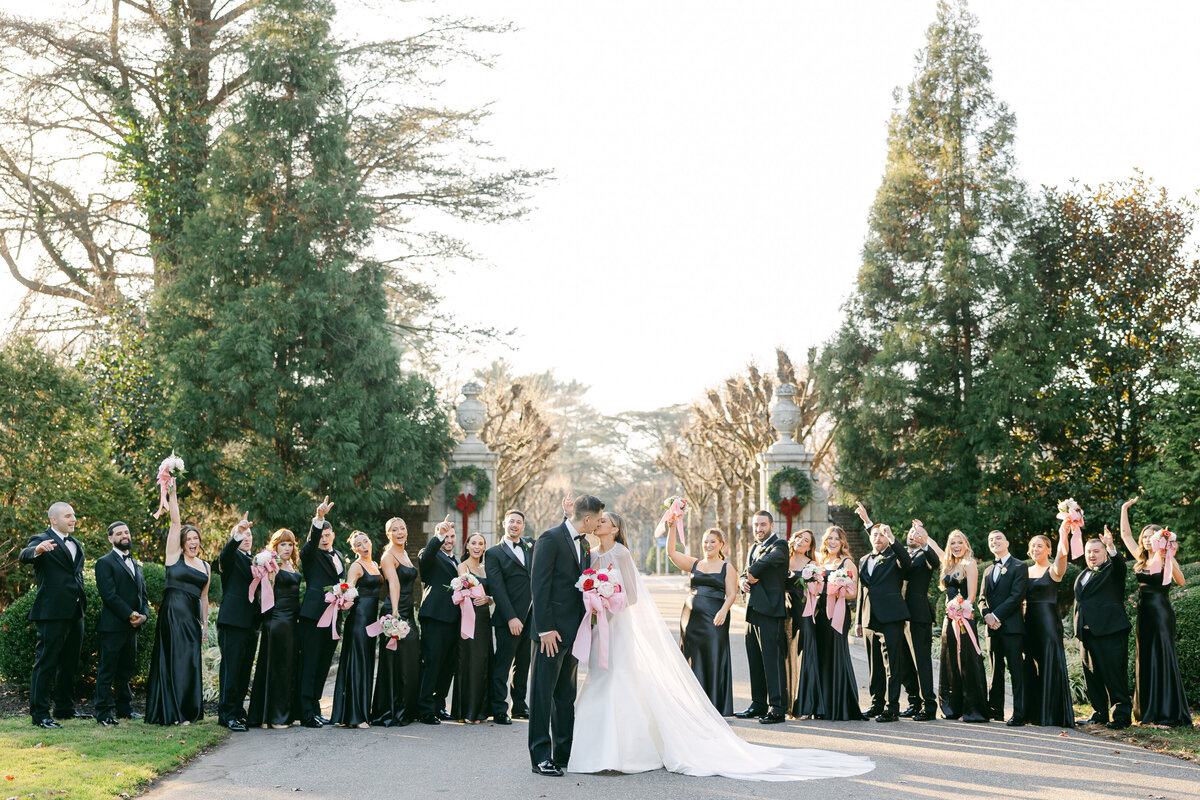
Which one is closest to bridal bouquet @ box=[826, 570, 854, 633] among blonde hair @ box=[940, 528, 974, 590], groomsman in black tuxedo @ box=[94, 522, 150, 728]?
blonde hair @ box=[940, 528, 974, 590]

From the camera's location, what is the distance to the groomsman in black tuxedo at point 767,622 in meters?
10.2

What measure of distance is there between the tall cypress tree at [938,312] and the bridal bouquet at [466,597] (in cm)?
1413

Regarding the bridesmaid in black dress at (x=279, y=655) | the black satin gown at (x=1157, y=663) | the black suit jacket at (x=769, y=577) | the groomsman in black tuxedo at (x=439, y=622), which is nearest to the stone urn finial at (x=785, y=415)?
the black suit jacket at (x=769, y=577)

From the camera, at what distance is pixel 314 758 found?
8250 millimetres

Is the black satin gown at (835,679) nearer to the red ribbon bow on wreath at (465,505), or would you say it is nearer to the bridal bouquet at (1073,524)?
the bridal bouquet at (1073,524)

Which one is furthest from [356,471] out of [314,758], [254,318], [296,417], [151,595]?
[314,758]

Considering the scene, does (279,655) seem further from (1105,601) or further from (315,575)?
(1105,601)

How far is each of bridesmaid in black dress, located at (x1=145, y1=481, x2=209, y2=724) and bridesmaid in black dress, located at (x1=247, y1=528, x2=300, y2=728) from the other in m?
0.56

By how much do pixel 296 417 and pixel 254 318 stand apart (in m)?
1.93

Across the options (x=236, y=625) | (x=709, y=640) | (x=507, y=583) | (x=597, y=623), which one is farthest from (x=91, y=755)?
(x=709, y=640)

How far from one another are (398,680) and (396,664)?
147 millimetres

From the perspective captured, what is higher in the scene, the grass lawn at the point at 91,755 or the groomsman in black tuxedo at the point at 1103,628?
the groomsman in black tuxedo at the point at 1103,628

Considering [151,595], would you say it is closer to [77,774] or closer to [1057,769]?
[77,774]

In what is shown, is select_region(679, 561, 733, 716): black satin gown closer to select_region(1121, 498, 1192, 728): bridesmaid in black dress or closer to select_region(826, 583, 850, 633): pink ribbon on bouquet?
select_region(826, 583, 850, 633): pink ribbon on bouquet
